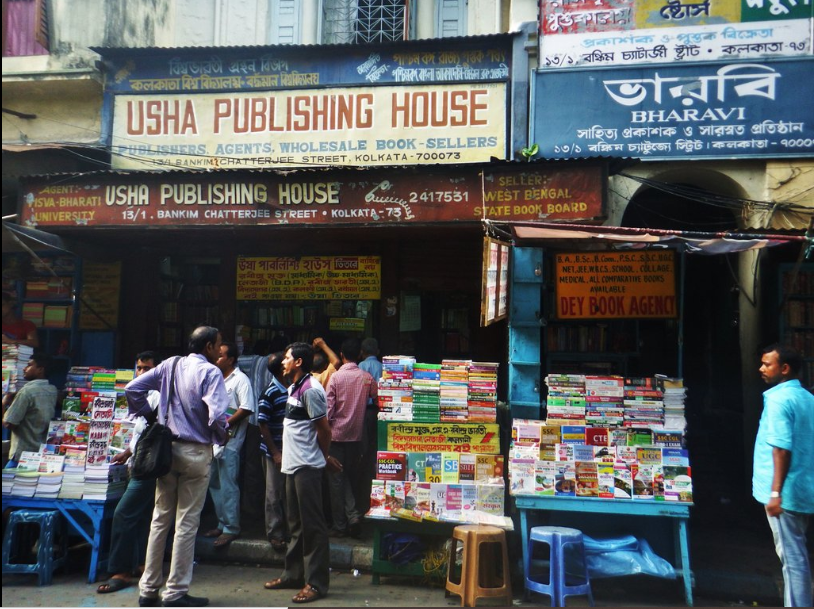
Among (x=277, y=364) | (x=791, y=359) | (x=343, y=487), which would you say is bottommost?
(x=343, y=487)

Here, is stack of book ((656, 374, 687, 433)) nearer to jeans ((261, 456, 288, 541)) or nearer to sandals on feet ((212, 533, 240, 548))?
jeans ((261, 456, 288, 541))

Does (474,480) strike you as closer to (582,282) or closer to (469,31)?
(582,282)

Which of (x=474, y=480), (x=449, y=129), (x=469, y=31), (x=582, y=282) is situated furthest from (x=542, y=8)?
(x=474, y=480)

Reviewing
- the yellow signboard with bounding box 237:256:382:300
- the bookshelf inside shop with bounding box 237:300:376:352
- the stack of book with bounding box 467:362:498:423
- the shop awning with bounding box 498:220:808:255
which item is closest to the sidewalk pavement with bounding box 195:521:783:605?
the stack of book with bounding box 467:362:498:423

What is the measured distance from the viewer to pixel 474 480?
17.4 ft

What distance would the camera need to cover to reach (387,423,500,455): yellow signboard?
5445 mm

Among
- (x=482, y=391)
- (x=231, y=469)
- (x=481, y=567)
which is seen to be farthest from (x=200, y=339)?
(x=481, y=567)

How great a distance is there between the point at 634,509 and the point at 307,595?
248 cm

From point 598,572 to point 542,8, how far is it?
18.9 ft

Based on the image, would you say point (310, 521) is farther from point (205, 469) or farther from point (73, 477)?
point (73, 477)

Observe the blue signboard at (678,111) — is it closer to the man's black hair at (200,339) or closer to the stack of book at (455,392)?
the stack of book at (455,392)

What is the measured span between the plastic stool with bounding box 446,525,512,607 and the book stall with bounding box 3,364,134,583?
2.81 metres

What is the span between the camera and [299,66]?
7.82m

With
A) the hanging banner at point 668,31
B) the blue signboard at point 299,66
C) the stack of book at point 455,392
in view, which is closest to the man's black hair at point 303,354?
the stack of book at point 455,392
